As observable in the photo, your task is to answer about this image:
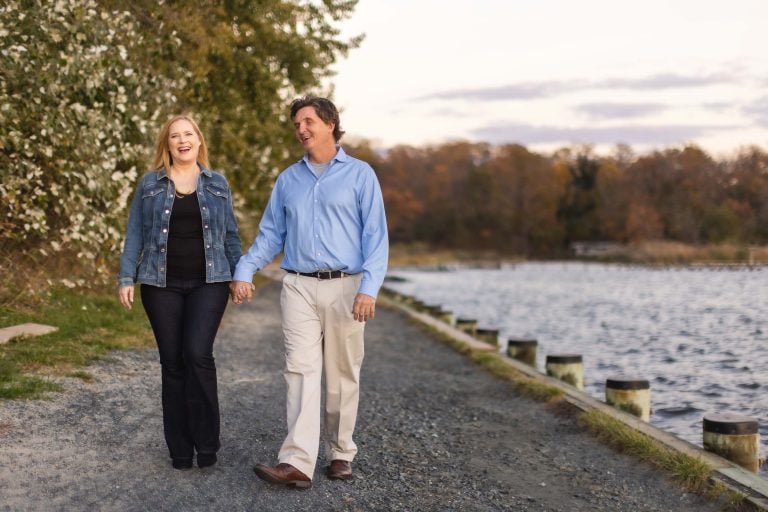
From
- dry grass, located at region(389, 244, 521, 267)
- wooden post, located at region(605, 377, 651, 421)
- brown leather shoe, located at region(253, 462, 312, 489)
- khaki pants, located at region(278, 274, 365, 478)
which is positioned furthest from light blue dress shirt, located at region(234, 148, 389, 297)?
dry grass, located at region(389, 244, 521, 267)

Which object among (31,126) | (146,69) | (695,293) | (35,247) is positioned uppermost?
(146,69)

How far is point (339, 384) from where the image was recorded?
17.0 ft

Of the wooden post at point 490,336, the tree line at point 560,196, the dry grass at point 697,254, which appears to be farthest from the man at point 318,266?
the tree line at point 560,196

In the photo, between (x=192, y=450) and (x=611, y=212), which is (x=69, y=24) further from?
(x=611, y=212)

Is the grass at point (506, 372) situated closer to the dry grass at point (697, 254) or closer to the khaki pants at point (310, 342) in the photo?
the khaki pants at point (310, 342)

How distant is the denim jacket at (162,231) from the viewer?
16.7 ft

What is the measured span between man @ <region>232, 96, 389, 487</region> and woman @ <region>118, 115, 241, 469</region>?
0.24m

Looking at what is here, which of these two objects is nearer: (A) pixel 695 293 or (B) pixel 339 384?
(B) pixel 339 384

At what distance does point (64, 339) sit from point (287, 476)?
224 inches

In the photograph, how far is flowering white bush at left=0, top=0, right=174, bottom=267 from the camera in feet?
32.6

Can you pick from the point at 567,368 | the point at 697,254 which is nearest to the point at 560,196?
the point at 697,254

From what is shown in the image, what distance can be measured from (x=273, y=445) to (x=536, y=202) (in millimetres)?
101416

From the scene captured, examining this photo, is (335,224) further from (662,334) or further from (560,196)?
(560,196)

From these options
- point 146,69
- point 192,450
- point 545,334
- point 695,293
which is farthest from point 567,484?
point 695,293
